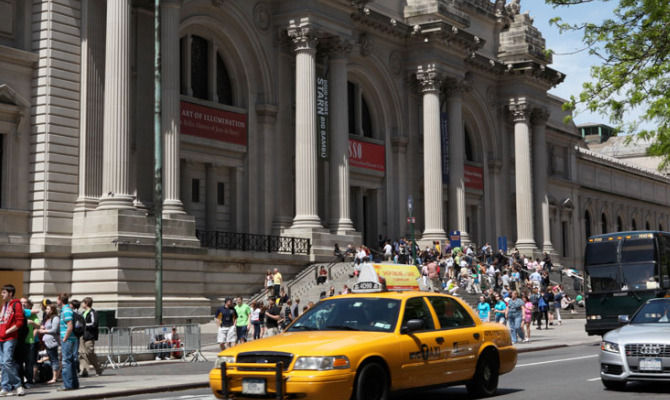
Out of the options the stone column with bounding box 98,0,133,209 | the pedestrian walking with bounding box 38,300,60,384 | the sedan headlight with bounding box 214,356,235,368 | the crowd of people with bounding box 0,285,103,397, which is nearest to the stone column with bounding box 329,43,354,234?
the stone column with bounding box 98,0,133,209

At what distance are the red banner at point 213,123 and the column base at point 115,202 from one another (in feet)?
23.5

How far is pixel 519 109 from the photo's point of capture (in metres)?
61.3

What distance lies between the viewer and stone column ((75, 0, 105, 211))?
3247 centimetres

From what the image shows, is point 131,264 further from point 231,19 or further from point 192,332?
point 231,19

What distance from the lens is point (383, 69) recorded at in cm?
5103

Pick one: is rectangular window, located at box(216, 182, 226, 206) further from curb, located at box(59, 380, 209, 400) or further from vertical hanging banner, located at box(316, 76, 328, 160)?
curb, located at box(59, 380, 209, 400)

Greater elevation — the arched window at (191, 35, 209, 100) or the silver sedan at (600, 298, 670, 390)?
the arched window at (191, 35, 209, 100)

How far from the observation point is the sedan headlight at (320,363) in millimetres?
11562

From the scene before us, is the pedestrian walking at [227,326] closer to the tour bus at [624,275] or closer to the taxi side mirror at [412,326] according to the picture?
the tour bus at [624,275]

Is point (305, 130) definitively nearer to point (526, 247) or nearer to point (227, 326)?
point (227, 326)

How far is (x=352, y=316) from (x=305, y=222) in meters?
27.8

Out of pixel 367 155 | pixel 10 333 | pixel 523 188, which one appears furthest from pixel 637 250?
pixel 523 188

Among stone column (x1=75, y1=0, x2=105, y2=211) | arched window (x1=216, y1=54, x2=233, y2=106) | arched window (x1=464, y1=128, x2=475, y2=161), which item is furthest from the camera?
arched window (x1=464, y1=128, x2=475, y2=161)

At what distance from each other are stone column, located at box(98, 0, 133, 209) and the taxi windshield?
19405mm
